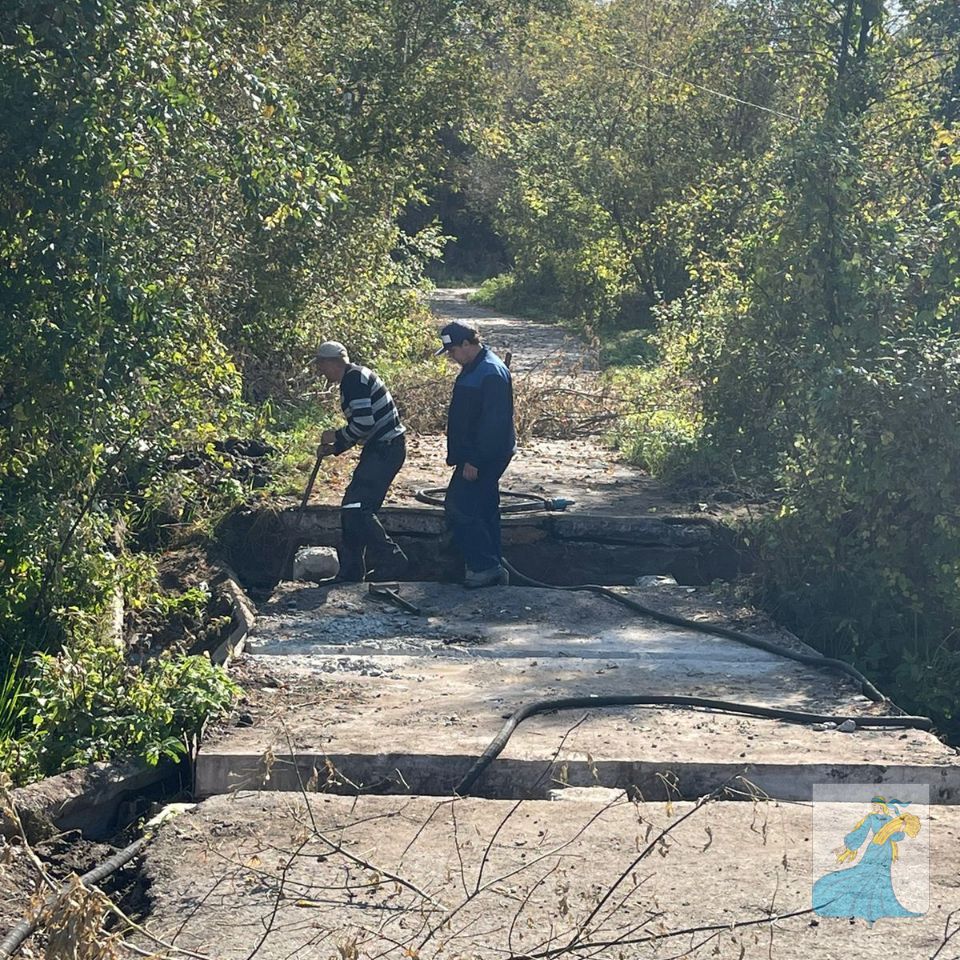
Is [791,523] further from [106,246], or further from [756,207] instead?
[106,246]

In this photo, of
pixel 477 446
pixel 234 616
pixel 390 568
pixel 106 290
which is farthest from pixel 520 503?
pixel 106 290

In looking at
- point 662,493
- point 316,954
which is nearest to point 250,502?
point 662,493

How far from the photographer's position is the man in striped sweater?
Answer: 9.53 m

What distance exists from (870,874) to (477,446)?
193 inches

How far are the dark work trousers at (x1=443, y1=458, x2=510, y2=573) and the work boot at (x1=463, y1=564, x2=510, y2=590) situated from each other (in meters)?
0.02

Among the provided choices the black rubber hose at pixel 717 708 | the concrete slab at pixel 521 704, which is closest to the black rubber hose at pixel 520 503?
the concrete slab at pixel 521 704

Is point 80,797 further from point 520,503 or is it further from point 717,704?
point 520,503

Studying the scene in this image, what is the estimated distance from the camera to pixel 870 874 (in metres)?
4.89

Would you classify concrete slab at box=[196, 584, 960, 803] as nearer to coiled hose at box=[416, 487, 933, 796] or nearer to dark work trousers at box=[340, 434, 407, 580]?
coiled hose at box=[416, 487, 933, 796]

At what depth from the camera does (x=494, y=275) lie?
35.6 meters

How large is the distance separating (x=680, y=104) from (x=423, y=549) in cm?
1468

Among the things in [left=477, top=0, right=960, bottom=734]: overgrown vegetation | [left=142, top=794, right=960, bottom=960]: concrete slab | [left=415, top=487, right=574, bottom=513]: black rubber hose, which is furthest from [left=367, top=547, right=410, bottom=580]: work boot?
[left=142, top=794, right=960, bottom=960]: concrete slab

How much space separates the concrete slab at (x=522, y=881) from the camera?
436 cm

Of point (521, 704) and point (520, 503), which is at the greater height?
point (520, 503)
